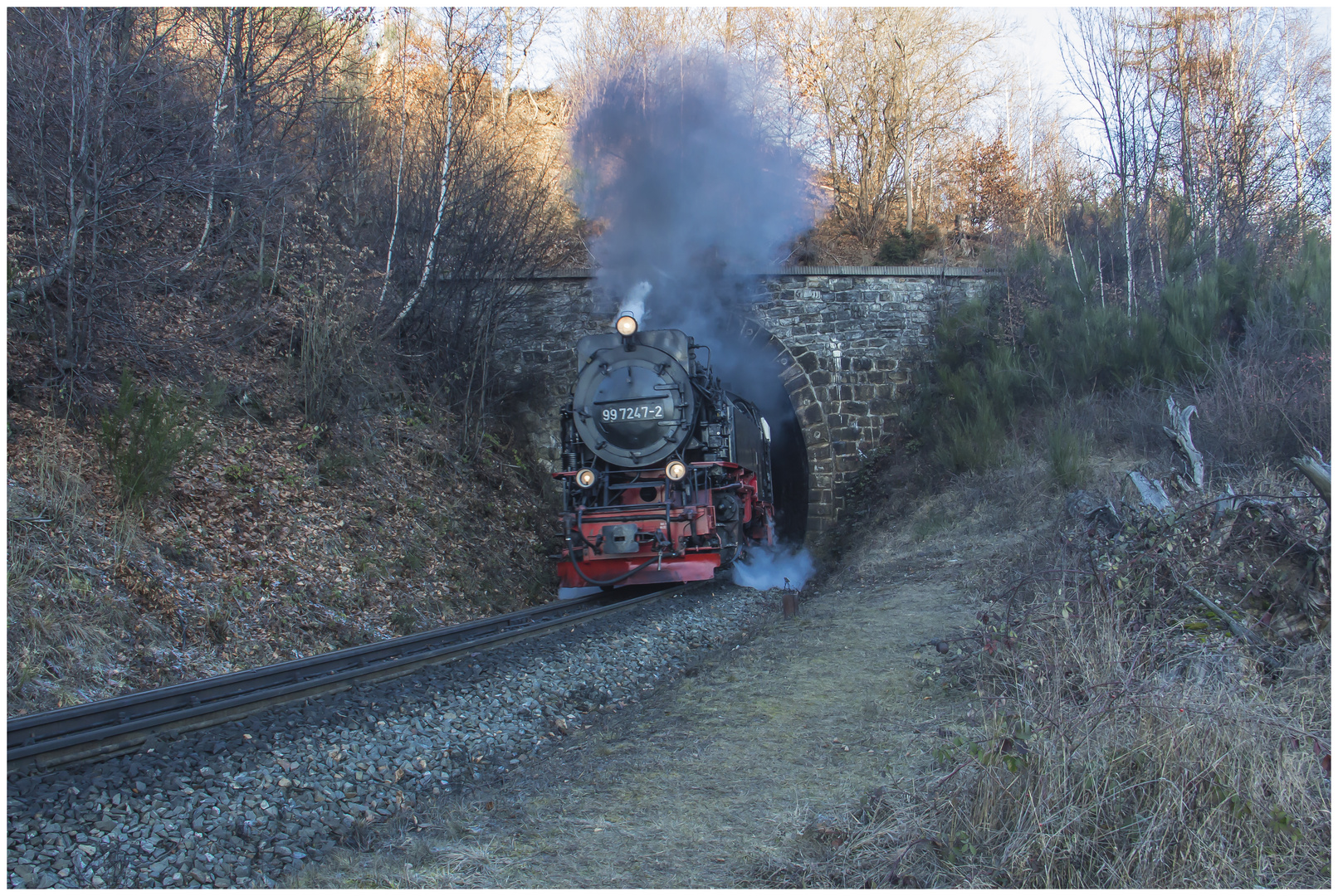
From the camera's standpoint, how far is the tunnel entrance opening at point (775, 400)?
16297 mm

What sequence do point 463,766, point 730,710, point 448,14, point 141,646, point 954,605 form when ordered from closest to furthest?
point 463,766 → point 730,710 → point 141,646 → point 954,605 → point 448,14

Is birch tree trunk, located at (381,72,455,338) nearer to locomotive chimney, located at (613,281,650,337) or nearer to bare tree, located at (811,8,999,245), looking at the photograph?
locomotive chimney, located at (613,281,650,337)

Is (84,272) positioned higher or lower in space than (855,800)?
higher

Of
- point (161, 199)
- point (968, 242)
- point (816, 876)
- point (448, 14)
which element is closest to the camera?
point (816, 876)

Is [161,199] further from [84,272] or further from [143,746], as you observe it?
[143,746]

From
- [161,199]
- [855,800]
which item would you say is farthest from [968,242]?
[855,800]

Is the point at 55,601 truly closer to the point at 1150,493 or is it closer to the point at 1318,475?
the point at 1318,475

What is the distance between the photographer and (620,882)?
3.25 meters

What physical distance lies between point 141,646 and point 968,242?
20.6 m

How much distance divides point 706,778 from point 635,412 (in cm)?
663

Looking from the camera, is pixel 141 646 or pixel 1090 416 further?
pixel 1090 416

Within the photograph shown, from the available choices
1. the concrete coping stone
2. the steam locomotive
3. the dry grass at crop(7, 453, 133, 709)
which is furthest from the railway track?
the concrete coping stone

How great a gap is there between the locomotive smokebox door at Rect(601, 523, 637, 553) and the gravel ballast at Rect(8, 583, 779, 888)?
3341 millimetres

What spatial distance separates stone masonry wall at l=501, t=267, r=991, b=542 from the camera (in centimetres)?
1608
